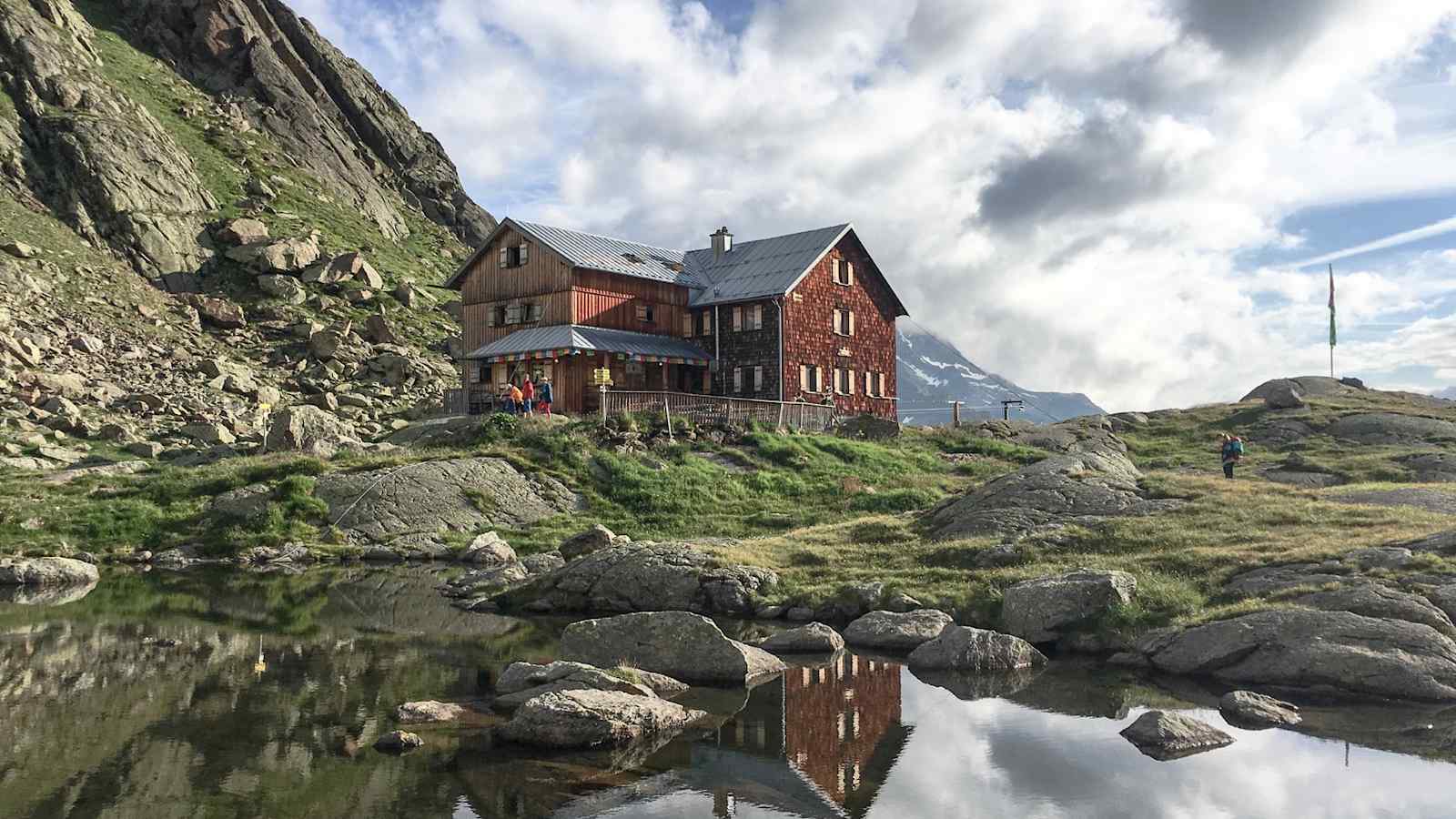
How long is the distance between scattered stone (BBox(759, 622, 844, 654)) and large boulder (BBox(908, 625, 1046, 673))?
5.89 feet

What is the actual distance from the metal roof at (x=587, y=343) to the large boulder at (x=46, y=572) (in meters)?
24.2

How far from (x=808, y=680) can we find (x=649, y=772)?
5655 millimetres

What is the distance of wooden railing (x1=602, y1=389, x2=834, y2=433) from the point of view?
50062 millimetres

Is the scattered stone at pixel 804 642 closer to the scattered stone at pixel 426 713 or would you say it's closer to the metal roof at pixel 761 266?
the scattered stone at pixel 426 713

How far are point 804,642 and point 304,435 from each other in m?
34.5

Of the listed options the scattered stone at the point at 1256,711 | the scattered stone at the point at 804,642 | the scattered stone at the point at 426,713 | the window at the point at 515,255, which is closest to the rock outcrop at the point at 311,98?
the window at the point at 515,255

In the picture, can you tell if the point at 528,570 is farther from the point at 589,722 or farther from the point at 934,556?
the point at 589,722

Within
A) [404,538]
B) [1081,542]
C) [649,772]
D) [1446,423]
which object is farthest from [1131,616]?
[1446,423]

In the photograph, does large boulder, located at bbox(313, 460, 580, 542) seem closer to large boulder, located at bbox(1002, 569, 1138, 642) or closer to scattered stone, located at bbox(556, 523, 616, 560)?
scattered stone, located at bbox(556, 523, 616, 560)

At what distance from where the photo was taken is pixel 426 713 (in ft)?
49.9

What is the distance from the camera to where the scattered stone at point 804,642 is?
20.3 meters

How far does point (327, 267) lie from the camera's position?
87875 millimetres

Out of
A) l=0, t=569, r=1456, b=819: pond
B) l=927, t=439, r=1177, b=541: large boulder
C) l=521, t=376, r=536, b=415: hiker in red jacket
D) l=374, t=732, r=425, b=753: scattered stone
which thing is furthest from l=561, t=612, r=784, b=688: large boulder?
l=521, t=376, r=536, b=415: hiker in red jacket

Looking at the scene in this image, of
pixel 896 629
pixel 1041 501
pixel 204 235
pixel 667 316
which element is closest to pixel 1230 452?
pixel 1041 501
